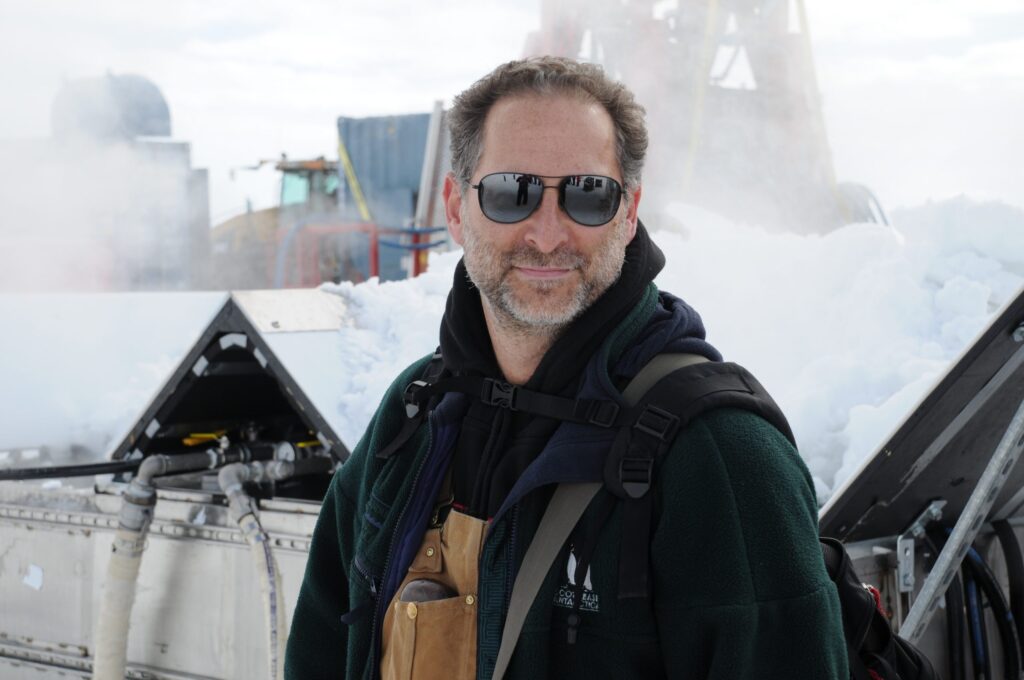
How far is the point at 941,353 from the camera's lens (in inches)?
166

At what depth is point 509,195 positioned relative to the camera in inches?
60.7

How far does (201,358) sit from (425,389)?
2.22 m

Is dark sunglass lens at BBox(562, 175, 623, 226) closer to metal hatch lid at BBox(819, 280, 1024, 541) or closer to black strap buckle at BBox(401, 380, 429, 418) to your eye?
black strap buckle at BBox(401, 380, 429, 418)

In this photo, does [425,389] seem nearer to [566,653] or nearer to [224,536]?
[566,653]

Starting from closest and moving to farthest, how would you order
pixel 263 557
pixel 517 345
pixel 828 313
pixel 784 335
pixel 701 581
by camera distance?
pixel 701 581 → pixel 517 345 → pixel 263 557 → pixel 784 335 → pixel 828 313

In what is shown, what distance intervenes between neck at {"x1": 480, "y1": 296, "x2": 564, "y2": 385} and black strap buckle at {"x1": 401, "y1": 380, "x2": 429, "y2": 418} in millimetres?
165

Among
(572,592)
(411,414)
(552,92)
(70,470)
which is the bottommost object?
(70,470)

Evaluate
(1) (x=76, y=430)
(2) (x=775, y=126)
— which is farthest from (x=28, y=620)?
(2) (x=775, y=126)

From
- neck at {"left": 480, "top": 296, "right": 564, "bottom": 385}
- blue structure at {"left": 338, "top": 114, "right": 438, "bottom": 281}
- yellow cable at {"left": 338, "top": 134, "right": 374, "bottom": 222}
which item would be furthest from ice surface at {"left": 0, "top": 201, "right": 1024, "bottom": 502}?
blue structure at {"left": 338, "top": 114, "right": 438, "bottom": 281}

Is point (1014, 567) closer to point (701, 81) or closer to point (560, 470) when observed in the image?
point (560, 470)

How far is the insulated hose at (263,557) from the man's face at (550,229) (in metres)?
2.16

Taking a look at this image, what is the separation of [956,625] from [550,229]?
2204 millimetres

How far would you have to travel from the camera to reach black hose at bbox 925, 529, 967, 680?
304cm

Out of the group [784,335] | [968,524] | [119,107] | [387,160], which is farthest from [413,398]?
[119,107]
